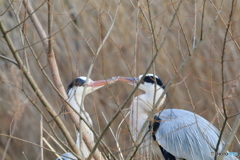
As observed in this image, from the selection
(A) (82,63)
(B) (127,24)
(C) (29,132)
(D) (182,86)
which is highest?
(B) (127,24)

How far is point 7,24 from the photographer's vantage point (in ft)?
9.82

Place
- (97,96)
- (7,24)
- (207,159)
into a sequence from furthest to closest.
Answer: (97,96) → (7,24) → (207,159)

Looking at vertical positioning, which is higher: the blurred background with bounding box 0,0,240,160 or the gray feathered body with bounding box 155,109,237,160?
the blurred background with bounding box 0,0,240,160

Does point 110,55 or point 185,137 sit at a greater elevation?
point 110,55

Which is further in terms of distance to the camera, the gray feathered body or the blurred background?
the blurred background

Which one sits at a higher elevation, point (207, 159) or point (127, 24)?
point (127, 24)

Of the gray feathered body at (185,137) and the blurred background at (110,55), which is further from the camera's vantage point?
the blurred background at (110,55)

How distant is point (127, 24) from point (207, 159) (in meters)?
1.33

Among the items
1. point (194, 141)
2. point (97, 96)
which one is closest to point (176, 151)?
point (194, 141)

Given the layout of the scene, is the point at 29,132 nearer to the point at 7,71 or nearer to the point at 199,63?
the point at 7,71

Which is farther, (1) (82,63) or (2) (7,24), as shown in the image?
(1) (82,63)

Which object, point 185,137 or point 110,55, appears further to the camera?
point 110,55

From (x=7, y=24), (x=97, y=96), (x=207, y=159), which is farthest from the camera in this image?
(x=97, y=96)

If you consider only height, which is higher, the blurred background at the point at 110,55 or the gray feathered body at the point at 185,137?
the blurred background at the point at 110,55
